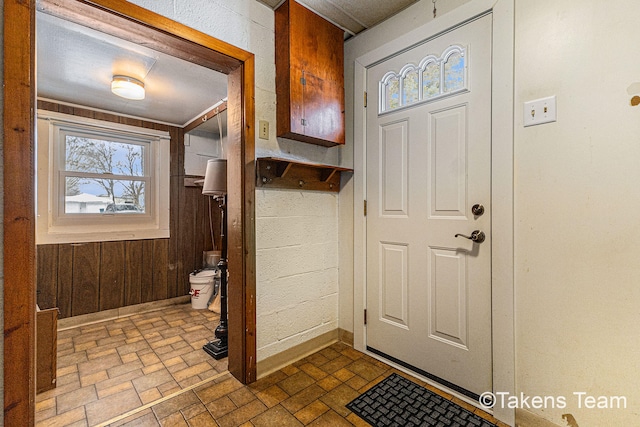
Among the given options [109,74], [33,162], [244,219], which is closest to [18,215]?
[33,162]

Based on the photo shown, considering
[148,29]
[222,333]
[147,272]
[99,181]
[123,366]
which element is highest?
[148,29]

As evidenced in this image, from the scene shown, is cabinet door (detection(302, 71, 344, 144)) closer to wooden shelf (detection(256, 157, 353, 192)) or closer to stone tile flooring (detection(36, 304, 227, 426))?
wooden shelf (detection(256, 157, 353, 192))

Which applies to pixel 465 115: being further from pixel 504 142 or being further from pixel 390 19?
pixel 390 19

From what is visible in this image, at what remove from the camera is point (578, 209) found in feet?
4.11

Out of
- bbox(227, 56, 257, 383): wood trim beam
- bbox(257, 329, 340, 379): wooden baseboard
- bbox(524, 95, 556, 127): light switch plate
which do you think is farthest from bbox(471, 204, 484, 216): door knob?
bbox(257, 329, 340, 379): wooden baseboard

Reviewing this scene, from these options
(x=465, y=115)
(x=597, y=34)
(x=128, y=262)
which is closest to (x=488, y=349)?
(x=465, y=115)

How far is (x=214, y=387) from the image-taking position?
171cm

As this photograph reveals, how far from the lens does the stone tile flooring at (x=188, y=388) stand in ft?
4.79

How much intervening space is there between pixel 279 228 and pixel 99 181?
248 cm

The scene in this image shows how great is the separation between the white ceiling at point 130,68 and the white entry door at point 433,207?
45 cm

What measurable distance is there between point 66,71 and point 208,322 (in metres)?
2.51

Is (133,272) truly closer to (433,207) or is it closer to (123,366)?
(123,366)

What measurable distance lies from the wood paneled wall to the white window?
10cm

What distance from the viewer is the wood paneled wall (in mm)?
2773
